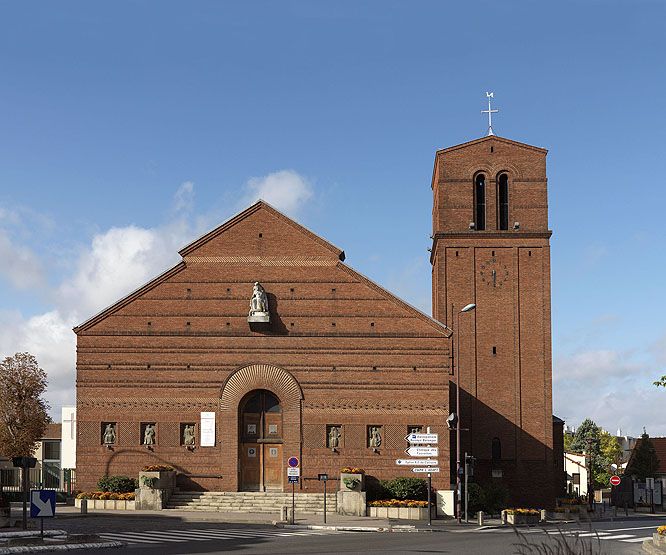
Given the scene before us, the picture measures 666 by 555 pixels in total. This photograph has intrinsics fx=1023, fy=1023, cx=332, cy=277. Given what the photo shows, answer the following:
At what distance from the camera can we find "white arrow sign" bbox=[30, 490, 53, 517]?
2775 cm

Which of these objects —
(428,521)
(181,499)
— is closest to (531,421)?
(428,521)

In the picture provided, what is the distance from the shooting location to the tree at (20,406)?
195 feet

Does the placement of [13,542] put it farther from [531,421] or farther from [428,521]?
[531,421]

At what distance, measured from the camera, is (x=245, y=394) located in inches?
1864

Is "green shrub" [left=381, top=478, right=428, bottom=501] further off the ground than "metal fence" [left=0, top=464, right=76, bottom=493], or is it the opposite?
"green shrub" [left=381, top=478, right=428, bottom=501]

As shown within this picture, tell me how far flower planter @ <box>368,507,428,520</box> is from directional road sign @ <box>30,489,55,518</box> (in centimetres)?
1846

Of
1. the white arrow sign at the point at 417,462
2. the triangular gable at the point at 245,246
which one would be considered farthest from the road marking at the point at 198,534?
the triangular gable at the point at 245,246

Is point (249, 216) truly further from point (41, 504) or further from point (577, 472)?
point (577, 472)

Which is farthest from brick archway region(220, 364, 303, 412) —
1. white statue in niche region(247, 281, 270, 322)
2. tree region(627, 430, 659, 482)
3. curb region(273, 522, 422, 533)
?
tree region(627, 430, 659, 482)

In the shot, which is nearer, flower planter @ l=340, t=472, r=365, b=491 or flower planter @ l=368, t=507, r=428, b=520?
flower planter @ l=368, t=507, r=428, b=520

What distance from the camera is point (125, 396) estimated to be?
156ft

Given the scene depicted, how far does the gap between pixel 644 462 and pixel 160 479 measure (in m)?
53.6

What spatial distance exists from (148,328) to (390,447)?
41.2 ft

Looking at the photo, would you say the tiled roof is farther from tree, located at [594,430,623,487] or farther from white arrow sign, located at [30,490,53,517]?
white arrow sign, located at [30,490,53,517]
